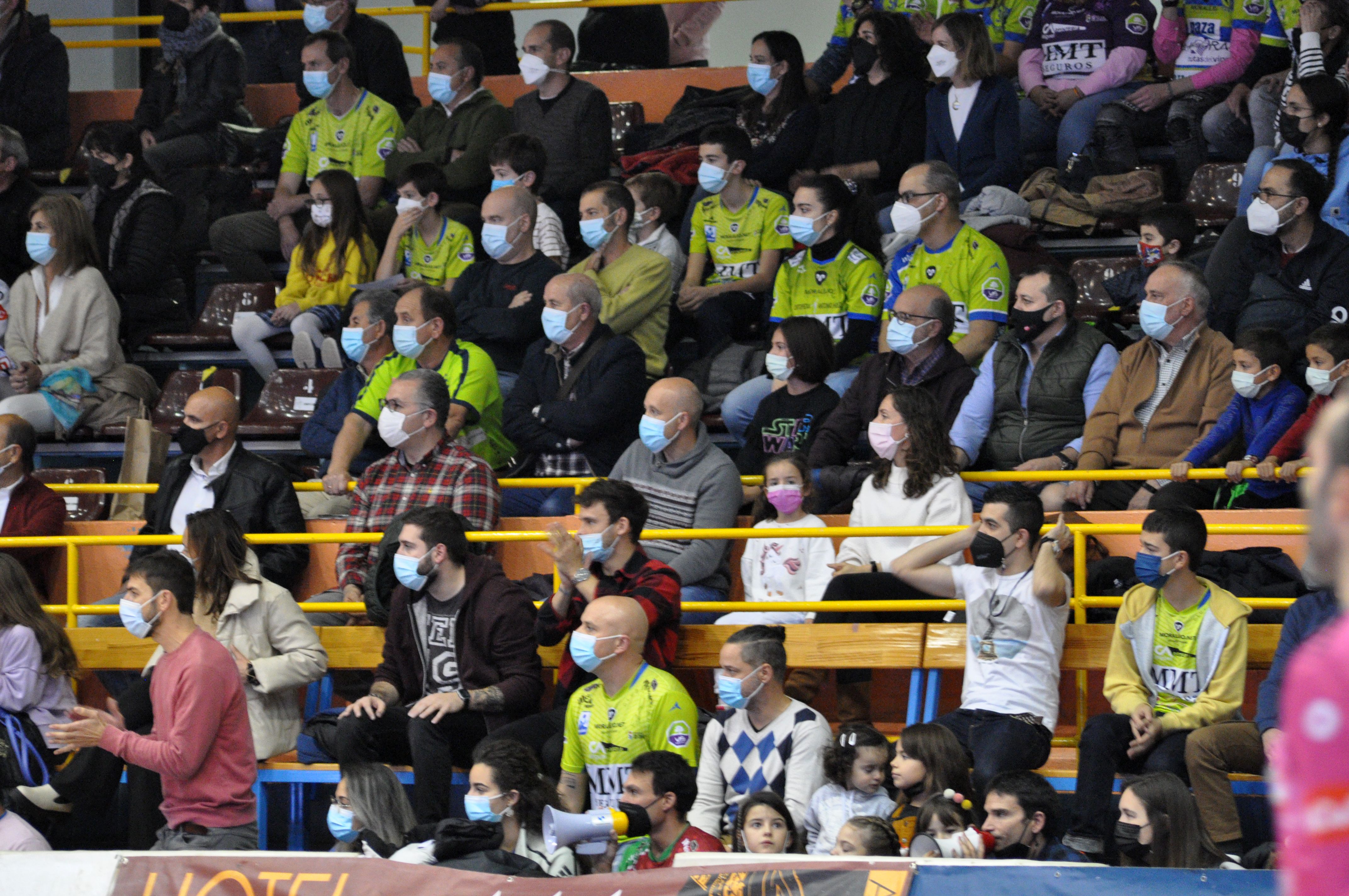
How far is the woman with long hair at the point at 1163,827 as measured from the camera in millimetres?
5453

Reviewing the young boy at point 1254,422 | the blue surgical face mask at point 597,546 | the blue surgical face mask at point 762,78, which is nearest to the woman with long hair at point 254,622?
the blue surgical face mask at point 597,546

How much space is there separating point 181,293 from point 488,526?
4097 mm

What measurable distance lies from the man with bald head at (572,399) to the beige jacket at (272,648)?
127 centimetres

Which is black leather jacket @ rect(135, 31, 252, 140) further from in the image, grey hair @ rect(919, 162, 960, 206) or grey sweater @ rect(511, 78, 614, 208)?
grey hair @ rect(919, 162, 960, 206)

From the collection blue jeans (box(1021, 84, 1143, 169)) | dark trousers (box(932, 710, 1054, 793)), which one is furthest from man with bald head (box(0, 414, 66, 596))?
blue jeans (box(1021, 84, 1143, 169))

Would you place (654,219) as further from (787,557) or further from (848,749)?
(848,749)

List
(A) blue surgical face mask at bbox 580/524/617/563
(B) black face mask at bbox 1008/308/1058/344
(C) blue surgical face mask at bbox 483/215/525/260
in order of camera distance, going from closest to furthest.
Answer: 1. (A) blue surgical face mask at bbox 580/524/617/563
2. (B) black face mask at bbox 1008/308/1058/344
3. (C) blue surgical face mask at bbox 483/215/525/260

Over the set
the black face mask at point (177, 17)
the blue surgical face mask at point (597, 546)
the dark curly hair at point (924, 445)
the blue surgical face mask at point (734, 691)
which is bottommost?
the blue surgical face mask at point (734, 691)

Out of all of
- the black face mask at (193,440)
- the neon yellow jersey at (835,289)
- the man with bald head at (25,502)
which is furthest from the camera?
the neon yellow jersey at (835,289)

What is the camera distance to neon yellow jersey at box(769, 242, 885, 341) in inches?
335

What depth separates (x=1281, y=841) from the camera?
1661 mm

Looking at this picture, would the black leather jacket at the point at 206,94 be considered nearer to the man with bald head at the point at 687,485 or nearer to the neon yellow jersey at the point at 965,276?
the neon yellow jersey at the point at 965,276

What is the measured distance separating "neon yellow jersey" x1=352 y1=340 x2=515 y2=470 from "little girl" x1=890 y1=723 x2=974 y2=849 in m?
2.86

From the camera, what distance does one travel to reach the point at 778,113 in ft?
33.4
